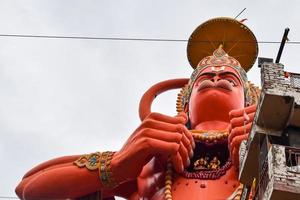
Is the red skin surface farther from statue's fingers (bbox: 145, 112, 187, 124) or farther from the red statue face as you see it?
the red statue face

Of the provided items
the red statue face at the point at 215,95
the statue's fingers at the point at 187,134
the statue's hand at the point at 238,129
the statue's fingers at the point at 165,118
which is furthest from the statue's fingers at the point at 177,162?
the red statue face at the point at 215,95

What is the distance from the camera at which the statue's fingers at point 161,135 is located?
767 cm

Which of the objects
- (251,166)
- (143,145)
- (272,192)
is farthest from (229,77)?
(272,192)

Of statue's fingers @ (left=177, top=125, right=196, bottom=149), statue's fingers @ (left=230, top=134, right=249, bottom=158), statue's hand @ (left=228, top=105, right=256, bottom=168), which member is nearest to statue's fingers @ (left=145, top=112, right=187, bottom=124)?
statue's fingers @ (left=177, top=125, right=196, bottom=149)

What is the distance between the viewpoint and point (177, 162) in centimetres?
780

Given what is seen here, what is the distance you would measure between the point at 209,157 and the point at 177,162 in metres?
0.56

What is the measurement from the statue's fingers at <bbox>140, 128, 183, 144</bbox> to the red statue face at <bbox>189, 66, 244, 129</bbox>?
3.59ft

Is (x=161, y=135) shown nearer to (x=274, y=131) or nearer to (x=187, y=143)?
(x=187, y=143)

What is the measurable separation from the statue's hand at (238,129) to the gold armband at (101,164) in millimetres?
1417

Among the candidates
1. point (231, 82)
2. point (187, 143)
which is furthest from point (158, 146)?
point (231, 82)

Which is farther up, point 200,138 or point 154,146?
point 154,146

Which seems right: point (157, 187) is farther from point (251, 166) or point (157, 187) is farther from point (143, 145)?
point (251, 166)

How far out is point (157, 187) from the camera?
8016 millimetres

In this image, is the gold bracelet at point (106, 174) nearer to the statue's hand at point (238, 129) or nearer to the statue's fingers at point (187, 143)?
the statue's fingers at point (187, 143)
